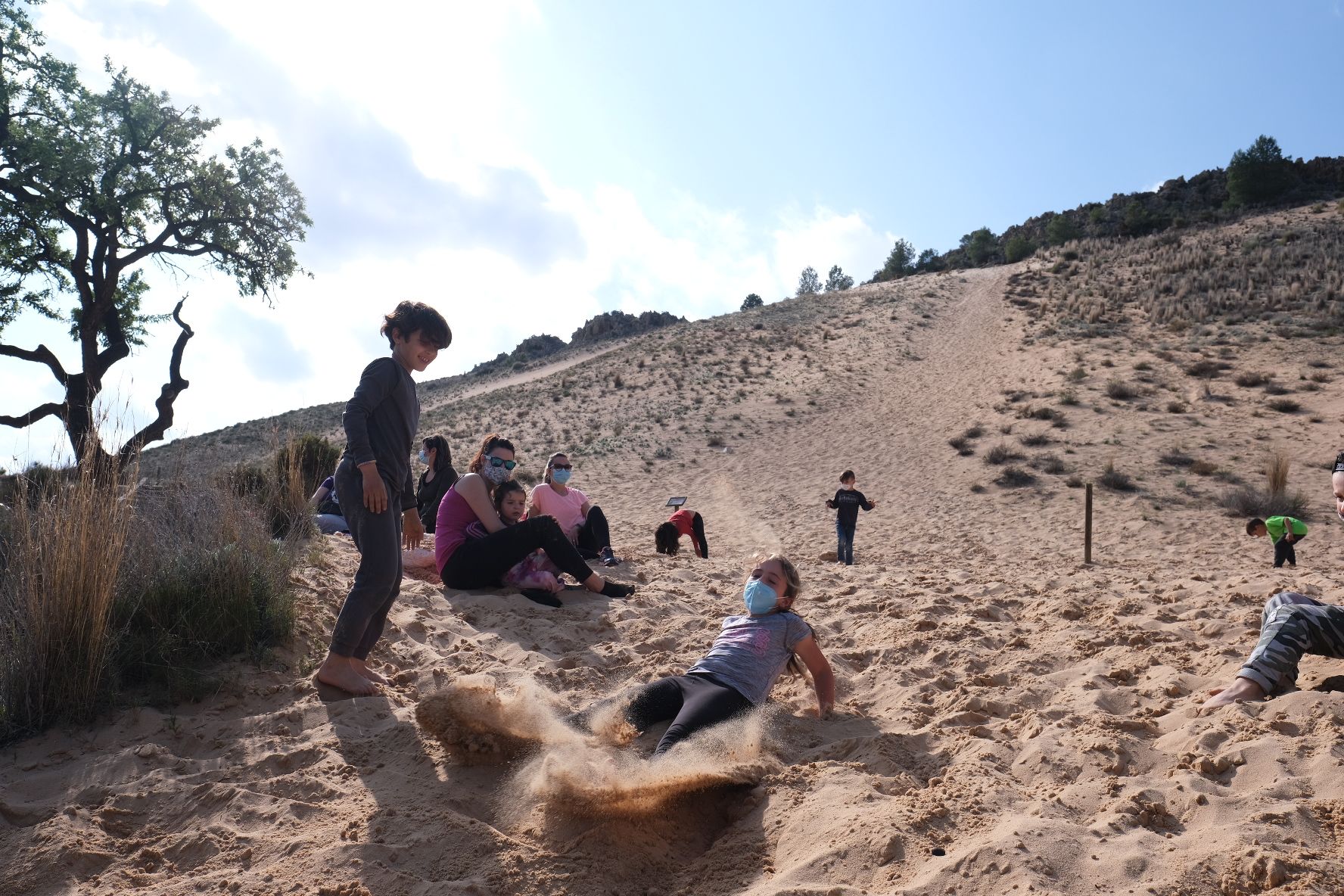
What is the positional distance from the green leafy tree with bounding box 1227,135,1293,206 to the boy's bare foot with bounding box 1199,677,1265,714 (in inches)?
2346

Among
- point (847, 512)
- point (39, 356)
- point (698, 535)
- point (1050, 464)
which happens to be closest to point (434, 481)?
point (698, 535)

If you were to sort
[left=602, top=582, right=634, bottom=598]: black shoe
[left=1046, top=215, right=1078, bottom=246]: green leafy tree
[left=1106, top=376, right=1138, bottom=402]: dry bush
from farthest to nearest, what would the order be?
[left=1046, top=215, right=1078, bottom=246]: green leafy tree < [left=1106, top=376, right=1138, bottom=402]: dry bush < [left=602, top=582, right=634, bottom=598]: black shoe

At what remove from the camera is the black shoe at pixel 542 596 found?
5699 mm

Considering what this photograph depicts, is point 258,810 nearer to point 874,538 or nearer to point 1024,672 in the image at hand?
point 1024,672

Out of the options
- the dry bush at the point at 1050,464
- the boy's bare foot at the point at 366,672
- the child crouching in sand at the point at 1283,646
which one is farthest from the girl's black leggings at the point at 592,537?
the dry bush at the point at 1050,464

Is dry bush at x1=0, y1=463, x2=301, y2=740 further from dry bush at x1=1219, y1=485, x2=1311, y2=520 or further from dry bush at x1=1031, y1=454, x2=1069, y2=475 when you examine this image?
dry bush at x1=1031, y1=454, x2=1069, y2=475

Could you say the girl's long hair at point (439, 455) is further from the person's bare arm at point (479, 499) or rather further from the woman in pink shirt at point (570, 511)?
the person's bare arm at point (479, 499)

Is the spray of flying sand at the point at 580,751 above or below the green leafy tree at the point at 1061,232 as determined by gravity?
below

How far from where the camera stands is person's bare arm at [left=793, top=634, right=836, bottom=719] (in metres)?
3.86

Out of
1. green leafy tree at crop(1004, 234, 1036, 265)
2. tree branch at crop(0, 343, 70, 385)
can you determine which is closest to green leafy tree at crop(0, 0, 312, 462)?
tree branch at crop(0, 343, 70, 385)

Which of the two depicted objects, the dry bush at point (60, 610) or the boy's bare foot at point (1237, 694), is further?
the dry bush at point (60, 610)

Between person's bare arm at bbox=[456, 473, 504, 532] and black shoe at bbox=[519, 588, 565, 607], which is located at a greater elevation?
person's bare arm at bbox=[456, 473, 504, 532]

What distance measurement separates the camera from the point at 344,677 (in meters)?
3.91

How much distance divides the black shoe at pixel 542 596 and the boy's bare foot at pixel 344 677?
1.83 metres
